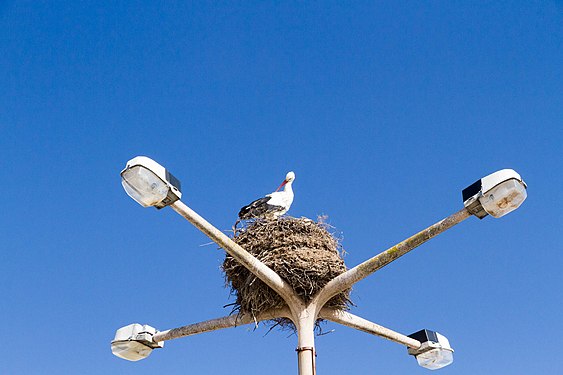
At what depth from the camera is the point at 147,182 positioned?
5.64 metres

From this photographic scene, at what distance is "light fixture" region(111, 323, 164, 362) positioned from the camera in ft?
25.1

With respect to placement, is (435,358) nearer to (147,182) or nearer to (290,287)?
(290,287)

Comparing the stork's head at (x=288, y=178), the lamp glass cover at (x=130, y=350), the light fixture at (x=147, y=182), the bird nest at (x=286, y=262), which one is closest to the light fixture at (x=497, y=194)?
the bird nest at (x=286, y=262)

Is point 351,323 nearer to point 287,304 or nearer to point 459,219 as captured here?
point 287,304

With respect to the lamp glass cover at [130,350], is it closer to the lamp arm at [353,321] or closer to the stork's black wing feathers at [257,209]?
the lamp arm at [353,321]

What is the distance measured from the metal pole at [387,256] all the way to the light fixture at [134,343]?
1976mm

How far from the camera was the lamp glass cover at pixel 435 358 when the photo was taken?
7.84 metres

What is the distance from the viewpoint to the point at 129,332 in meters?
7.75

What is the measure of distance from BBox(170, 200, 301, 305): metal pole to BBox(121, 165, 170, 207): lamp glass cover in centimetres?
17

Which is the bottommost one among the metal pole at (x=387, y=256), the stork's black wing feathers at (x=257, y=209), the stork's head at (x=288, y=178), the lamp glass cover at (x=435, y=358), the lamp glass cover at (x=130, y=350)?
the metal pole at (x=387, y=256)

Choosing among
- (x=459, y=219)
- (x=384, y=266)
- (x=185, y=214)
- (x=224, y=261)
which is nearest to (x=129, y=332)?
(x=224, y=261)

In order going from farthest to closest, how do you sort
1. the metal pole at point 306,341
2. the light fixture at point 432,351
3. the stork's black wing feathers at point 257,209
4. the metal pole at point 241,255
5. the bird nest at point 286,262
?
1. the stork's black wing feathers at point 257,209
2. the light fixture at point 432,351
3. the bird nest at point 286,262
4. the metal pole at point 306,341
5. the metal pole at point 241,255

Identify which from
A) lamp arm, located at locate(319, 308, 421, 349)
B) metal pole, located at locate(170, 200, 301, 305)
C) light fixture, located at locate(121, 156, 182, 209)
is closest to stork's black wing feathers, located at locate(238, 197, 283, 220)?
lamp arm, located at locate(319, 308, 421, 349)

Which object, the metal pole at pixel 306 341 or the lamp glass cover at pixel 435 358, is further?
the lamp glass cover at pixel 435 358
